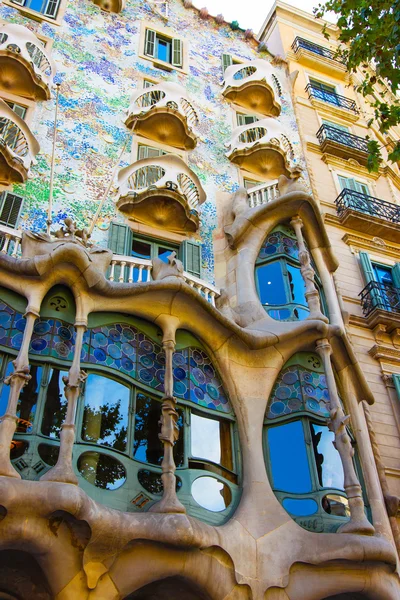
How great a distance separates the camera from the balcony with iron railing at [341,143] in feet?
57.1

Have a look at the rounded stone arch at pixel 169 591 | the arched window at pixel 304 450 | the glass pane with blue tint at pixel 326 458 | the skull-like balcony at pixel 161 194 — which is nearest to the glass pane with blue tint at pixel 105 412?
the rounded stone arch at pixel 169 591

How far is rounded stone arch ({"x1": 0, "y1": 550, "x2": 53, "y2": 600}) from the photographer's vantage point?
7.42m

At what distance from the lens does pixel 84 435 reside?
316 inches

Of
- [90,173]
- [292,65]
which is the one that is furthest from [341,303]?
[292,65]

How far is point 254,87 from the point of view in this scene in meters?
17.2

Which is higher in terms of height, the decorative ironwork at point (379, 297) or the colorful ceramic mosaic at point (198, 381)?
the decorative ironwork at point (379, 297)

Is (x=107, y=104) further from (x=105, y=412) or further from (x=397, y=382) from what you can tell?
(x=397, y=382)

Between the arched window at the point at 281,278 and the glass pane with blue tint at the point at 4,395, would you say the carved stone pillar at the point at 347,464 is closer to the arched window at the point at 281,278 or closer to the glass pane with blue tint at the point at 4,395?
the arched window at the point at 281,278

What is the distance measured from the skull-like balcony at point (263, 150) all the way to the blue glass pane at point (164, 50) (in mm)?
3612

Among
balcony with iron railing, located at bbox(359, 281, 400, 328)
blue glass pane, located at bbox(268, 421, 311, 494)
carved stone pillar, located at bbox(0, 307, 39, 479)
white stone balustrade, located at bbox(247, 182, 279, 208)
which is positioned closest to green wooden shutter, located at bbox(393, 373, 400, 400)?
balcony with iron railing, located at bbox(359, 281, 400, 328)

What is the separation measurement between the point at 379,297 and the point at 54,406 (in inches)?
337

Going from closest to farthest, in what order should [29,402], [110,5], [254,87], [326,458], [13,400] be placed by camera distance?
1. [13,400]
2. [29,402]
3. [326,458]
4. [254,87]
5. [110,5]

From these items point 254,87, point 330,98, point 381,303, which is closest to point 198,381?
point 381,303

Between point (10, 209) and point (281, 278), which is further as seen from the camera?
point (281, 278)
